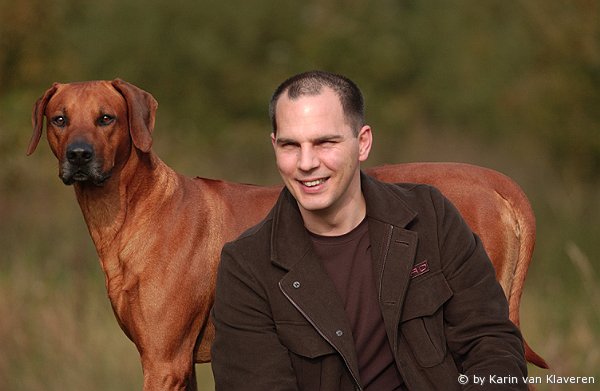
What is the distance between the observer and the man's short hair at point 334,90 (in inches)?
148

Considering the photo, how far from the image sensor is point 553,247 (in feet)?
34.0

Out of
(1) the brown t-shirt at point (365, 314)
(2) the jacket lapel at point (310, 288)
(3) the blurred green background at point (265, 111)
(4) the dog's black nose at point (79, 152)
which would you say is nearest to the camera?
(2) the jacket lapel at point (310, 288)

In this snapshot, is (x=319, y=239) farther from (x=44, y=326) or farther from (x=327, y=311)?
(x=44, y=326)

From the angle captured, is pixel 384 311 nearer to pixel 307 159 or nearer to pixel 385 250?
pixel 385 250

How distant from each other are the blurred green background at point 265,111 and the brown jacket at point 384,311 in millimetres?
3650

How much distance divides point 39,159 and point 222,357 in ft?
23.6

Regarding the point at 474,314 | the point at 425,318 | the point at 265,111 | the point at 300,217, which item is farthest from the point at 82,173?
the point at 265,111

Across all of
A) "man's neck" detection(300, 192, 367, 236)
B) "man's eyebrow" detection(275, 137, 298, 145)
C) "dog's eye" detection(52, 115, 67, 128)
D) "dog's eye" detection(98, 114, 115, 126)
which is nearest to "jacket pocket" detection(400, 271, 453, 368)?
"man's neck" detection(300, 192, 367, 236)

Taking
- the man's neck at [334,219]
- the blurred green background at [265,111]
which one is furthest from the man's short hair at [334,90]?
the blurred green background at [265,111]

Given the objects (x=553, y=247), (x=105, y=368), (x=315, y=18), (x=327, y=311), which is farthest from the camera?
(x=315, y=18)

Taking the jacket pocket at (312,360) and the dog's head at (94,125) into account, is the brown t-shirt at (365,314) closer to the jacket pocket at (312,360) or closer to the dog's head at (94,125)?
the jacket pocket at (312,360)

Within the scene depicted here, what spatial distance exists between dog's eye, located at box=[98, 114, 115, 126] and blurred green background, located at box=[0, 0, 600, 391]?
3.26 m

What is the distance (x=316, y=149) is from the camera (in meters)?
3.74

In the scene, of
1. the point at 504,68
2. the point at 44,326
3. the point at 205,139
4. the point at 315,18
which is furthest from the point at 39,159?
the point at 504,68
